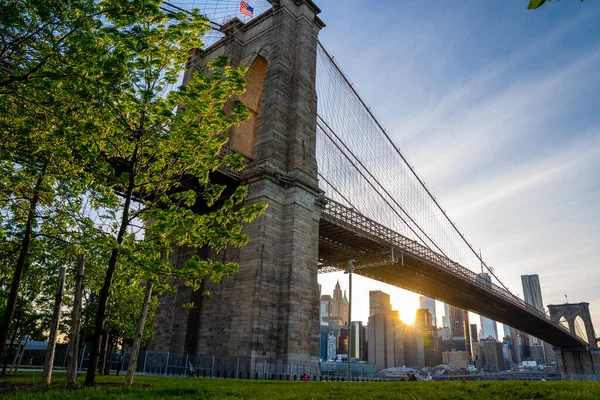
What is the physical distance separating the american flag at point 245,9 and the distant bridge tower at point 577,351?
93.0 m

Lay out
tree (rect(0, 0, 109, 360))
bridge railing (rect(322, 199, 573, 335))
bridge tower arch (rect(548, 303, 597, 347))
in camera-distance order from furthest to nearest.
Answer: bridge tower arch (rect(548, 303, 597, 347)), bridge railing (rect(322, 199, 573, 335)), tree (rect(0, 0, 109, 360))

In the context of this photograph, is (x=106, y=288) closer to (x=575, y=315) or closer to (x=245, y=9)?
(x=245, y=9)

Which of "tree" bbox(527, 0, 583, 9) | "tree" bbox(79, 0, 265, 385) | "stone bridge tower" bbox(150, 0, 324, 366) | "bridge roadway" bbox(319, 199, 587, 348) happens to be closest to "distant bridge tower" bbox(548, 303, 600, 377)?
"bridge roadway" bbox(319, 199, 587, 348)

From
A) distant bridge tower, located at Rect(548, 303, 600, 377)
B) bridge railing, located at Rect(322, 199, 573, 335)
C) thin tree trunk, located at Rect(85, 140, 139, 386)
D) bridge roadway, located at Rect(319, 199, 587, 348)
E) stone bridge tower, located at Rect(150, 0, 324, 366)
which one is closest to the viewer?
thin tree trunk, located at Rect(85, 140, 139, 386)

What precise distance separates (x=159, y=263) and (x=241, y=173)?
1801 cm

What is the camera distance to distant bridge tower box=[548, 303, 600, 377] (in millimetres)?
98062

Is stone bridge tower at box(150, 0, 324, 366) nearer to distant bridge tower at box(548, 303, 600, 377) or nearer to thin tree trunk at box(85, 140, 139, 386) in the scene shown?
thin tree trunk at box(85, 140, 139, 386)

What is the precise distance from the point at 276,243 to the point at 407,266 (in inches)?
1251

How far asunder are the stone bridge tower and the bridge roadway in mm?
6500

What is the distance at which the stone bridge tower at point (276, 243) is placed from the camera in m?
23.9

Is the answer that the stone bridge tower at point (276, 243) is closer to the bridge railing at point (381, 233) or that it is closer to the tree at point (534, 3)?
the bridge railing at point (381, 233)

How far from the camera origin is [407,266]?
174 ft

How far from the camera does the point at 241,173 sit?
92.1ft

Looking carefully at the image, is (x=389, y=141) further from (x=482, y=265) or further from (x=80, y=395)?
(x=80, y=395)
